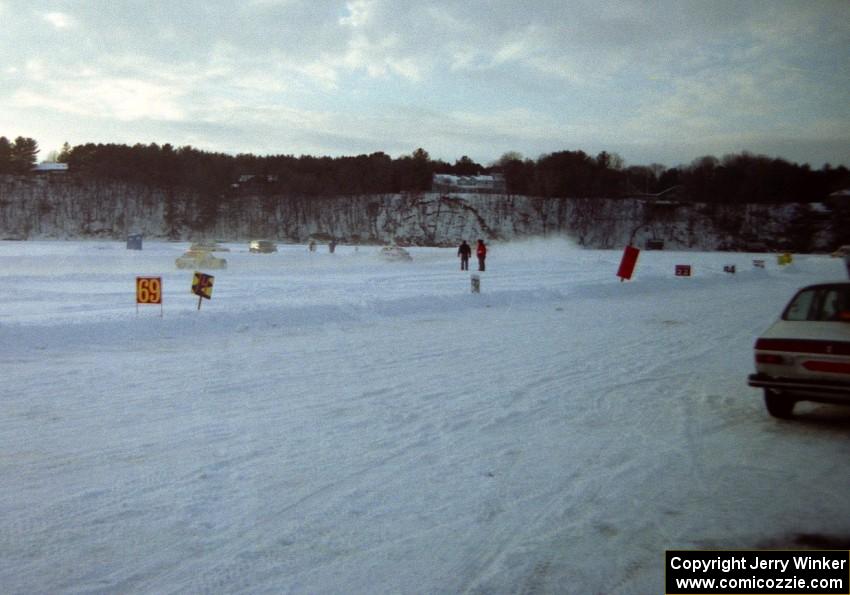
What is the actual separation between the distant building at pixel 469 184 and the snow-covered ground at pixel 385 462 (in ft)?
382

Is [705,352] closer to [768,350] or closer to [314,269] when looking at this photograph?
[768,350]

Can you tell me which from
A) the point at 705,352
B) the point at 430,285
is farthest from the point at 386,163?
the point at 705,352

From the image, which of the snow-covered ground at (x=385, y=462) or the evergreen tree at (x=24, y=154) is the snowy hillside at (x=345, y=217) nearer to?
the evergreen tree at (x=24, y=154)

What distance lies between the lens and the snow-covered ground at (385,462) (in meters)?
4.36

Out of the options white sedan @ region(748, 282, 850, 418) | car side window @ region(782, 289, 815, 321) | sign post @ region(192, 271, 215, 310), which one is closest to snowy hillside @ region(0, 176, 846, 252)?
sign post @ region(192, 271, 215, 310)

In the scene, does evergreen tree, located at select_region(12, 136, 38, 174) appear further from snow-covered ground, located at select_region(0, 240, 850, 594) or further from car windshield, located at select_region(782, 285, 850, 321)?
car windshield, located at select_region(782, 285, 850, 321)

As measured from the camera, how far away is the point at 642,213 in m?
118

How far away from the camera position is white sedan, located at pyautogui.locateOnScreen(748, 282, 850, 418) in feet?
23.8

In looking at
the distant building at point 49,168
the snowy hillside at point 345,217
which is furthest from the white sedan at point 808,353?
the distant building at point 49,168

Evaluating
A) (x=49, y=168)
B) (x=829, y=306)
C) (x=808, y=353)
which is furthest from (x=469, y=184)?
(x=808, y=353)

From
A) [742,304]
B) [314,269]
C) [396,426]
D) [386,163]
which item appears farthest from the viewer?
[386,163]

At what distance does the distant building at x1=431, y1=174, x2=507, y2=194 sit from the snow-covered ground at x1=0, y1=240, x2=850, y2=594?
116480 mm

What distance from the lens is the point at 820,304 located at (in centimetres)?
813

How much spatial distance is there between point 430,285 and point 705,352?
58.2 feet
